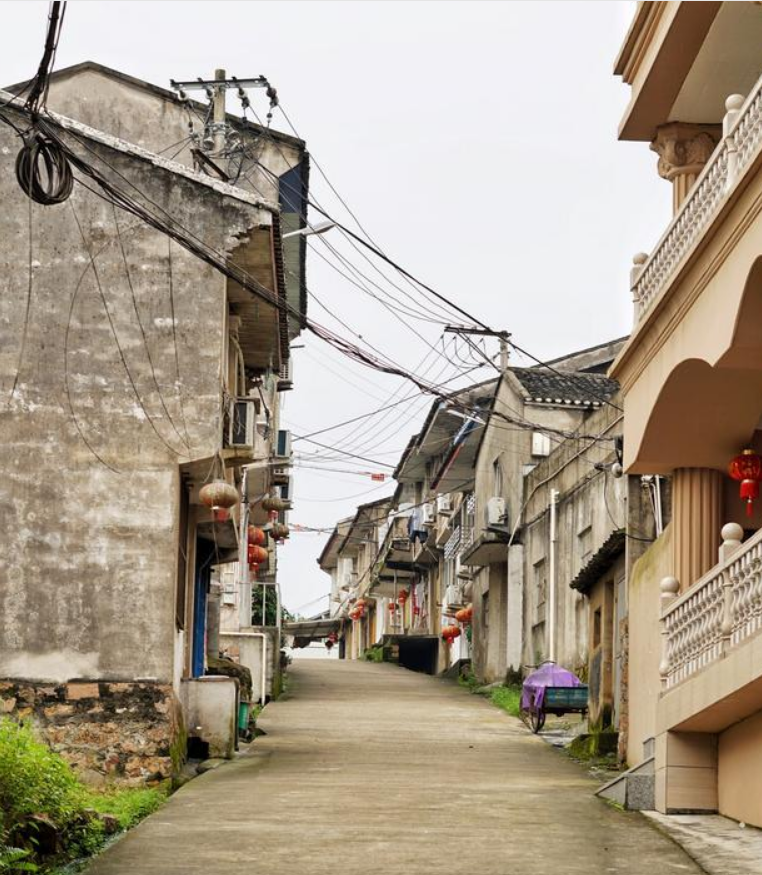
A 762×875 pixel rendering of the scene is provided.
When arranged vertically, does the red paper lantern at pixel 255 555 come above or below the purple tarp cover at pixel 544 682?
above

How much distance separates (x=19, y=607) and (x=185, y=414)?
308 centimetres

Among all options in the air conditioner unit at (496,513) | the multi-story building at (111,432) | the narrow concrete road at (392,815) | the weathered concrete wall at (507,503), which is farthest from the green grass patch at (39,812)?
the air conditioner unit at (496,513)

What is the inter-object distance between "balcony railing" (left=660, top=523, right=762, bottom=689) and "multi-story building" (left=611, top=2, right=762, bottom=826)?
0.07 feet

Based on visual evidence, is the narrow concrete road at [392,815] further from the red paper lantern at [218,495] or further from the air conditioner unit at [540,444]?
the air conditioner unit at [540,444]

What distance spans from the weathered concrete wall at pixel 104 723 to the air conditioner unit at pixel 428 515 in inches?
1240

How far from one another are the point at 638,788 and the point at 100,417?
805 cm

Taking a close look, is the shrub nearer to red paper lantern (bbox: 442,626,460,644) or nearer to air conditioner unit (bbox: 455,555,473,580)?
air conditioner unit (bbox: 455,555,473,580)

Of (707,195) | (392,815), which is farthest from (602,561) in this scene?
(392,815)

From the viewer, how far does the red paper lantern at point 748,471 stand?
1744cm

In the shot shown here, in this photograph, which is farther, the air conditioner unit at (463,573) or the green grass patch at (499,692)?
the air conditioner unit at (463,573)

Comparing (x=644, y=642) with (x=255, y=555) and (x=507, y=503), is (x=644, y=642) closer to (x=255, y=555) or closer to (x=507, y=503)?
(x=255, y=555)

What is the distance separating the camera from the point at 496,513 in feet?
120

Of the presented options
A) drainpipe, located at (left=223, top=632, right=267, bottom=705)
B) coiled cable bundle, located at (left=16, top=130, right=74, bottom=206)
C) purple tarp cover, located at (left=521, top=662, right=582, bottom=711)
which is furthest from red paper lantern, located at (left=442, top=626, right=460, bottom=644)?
coiled cable bundle, located at (left=16, top=130, right=74, bottom=206)

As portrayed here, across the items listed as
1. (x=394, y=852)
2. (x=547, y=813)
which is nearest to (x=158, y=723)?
(x=547, y=813)
